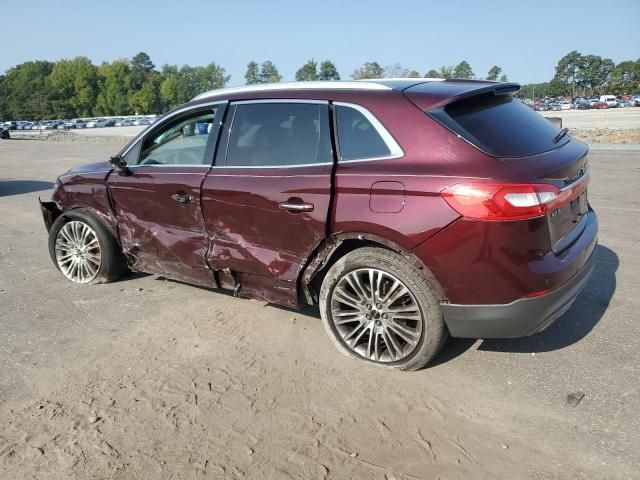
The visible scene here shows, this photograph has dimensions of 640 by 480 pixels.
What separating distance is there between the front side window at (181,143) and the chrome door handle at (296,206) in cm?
90

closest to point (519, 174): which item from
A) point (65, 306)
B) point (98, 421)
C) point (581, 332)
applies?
point (581, 332)

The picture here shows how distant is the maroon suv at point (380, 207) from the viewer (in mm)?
3064

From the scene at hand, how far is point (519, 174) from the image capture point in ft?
9.91

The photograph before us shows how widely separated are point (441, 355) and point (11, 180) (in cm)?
1399

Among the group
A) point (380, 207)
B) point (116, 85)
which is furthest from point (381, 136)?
point (116, 85)

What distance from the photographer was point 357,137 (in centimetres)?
353

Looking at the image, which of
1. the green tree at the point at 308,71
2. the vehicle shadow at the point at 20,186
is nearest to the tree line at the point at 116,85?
the green tree at the point at 308,71

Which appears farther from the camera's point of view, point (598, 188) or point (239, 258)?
point (598, 188)

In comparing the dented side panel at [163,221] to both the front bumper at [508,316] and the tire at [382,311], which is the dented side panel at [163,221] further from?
the front bumper at [508,316]

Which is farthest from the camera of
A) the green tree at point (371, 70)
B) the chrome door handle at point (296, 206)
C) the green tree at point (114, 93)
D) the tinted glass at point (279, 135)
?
the green tree at point (114, 93)

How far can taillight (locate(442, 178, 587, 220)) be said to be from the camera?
297 cm

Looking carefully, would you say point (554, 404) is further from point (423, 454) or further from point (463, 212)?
point (463, 212)

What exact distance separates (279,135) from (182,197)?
98 cm

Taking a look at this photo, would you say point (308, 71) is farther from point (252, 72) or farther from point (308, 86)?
point (308, 86)
